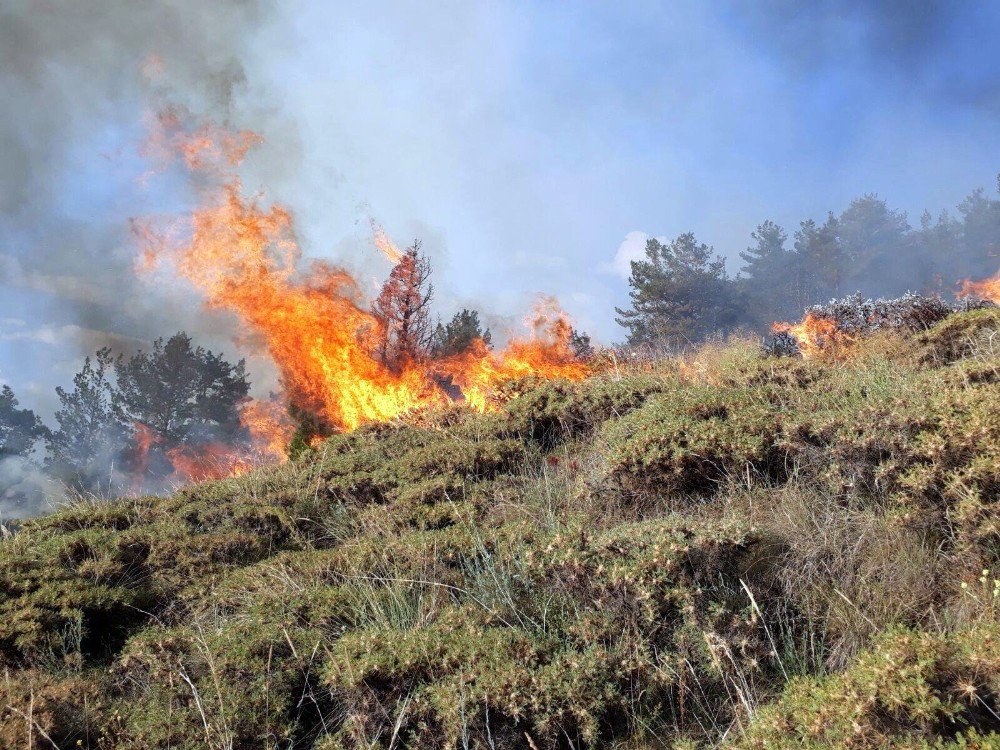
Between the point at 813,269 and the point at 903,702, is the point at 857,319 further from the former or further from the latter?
the point at 813,269

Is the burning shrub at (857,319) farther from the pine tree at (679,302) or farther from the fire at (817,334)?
the pine tree at (679,302)

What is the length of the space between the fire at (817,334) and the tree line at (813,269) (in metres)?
21.5

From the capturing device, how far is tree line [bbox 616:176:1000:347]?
38.3 meters

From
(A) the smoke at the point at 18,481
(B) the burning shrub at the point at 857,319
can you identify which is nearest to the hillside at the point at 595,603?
(B) the burning shrub at the point at 857,319

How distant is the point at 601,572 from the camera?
3.77 metres

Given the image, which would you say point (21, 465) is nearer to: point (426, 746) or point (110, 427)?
point (110, 427)

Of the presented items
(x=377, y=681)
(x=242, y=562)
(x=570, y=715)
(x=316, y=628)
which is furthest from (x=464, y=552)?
(x=242, y=562)

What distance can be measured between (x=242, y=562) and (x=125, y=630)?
114 centimetres

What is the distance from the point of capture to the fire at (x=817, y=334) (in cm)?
1270

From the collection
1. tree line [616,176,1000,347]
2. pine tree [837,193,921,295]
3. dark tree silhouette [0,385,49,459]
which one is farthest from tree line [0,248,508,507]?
pine tree [837,193,921,295]

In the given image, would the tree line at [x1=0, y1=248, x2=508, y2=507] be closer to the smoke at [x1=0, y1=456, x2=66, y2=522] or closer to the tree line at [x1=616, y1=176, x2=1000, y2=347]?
the smoke at [x1=0, y1=456, x2=66, y2=522]

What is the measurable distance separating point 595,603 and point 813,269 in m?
47.3

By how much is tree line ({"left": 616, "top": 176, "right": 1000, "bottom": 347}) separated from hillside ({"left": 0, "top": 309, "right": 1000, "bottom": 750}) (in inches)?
1220

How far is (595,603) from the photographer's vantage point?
3803 millimetres
